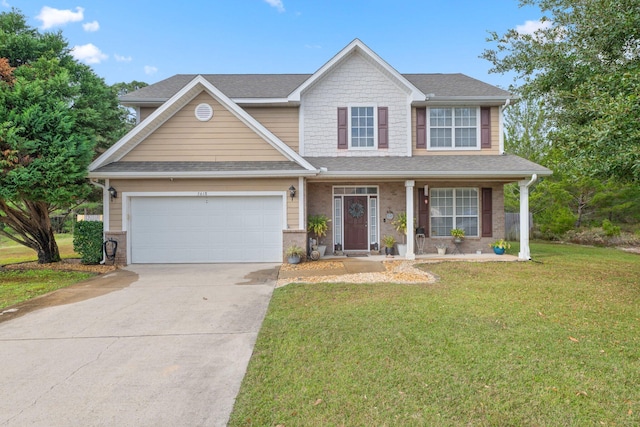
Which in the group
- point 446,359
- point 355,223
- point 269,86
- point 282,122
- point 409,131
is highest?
point 269,86

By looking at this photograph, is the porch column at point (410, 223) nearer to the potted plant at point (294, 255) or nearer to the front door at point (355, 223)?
the front door at point (355, 223)

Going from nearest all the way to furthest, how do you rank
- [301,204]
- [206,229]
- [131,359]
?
[131,359] → [301,204] → [206,229]

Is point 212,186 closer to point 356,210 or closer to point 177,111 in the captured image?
point 177,111

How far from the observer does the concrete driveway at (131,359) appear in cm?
285

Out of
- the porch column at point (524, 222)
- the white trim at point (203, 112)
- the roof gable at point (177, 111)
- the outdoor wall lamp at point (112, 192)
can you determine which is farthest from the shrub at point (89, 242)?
the porch column at point (524, 222)

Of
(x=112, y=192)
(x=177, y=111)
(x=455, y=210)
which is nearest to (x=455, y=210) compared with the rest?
(x=455, y=210)

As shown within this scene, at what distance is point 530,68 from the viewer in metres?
8.29

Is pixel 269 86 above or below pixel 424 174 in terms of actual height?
above

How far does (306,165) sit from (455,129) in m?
5.93

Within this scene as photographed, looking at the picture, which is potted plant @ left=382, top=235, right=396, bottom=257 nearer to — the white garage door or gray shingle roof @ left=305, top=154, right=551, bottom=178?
gray shingle roof @ left=305, top=154, right=551, bottom=178

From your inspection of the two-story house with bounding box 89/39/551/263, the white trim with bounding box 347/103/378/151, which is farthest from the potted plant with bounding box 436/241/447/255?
the white trim with bounding box 347/103/378/151

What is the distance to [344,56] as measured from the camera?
11.6 m

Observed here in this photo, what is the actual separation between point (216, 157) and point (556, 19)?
1013 centimetres

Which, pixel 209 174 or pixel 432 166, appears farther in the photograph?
pixel 432 166
